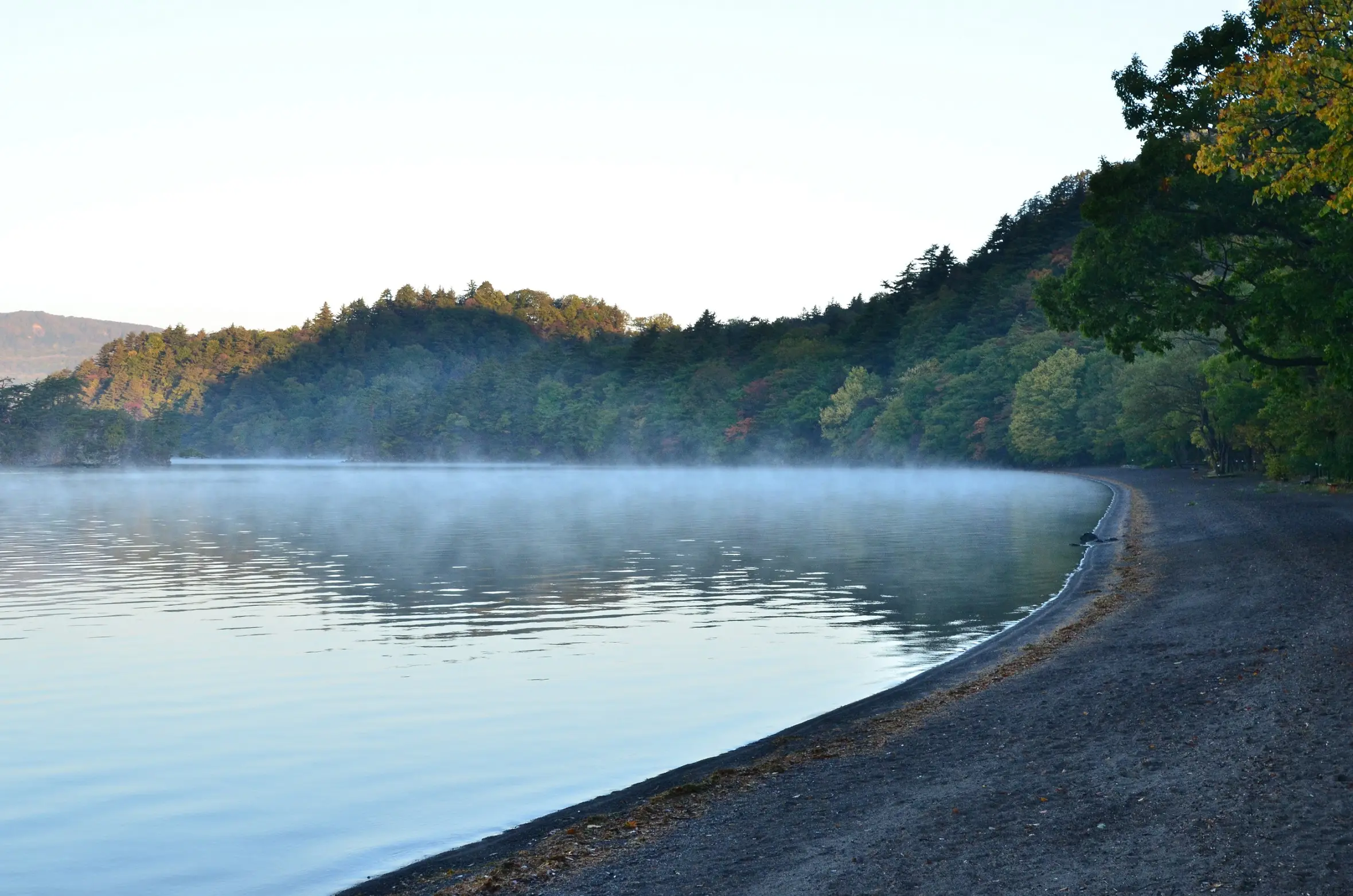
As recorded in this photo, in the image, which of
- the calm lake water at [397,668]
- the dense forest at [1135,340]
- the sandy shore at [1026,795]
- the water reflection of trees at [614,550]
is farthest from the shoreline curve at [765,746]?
the dense forest at [1135,340]

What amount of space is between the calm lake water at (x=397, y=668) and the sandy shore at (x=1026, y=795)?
154 centimetres

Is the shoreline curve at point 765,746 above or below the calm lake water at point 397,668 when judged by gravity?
above

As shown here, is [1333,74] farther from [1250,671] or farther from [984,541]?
[984,541]

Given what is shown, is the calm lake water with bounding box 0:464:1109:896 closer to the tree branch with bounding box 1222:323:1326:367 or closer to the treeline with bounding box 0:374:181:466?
the tree branch with bounding box 1222:323:1326:367

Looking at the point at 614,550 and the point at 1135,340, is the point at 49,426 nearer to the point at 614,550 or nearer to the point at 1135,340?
the point at 614,550

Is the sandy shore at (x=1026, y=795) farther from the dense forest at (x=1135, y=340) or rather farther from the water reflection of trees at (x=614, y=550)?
the dense forest at (x=1135, y=340)

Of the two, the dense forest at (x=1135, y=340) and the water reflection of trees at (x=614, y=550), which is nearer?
the water reflection of trees at (x=614, y=550)

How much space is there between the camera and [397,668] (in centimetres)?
2083

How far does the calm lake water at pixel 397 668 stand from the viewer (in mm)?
12102

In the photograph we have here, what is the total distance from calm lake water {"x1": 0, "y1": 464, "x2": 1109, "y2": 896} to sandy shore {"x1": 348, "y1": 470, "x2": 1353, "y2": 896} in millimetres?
1542

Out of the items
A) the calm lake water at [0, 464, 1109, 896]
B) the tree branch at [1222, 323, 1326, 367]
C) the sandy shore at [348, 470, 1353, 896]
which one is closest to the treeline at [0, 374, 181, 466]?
the calm lake water at [0, 464, 1109, 896]

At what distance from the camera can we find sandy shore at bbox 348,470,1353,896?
8656 mm

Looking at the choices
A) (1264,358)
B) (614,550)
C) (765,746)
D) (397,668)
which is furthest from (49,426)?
(765,746)

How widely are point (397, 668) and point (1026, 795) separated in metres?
12.6
